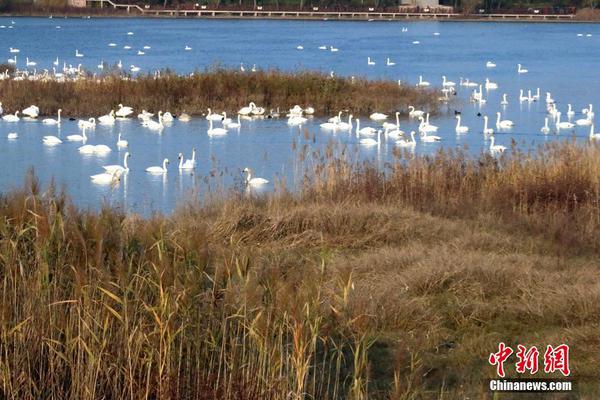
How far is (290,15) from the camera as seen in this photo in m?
108

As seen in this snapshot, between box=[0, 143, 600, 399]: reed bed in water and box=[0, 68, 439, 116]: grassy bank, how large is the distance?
17571mm

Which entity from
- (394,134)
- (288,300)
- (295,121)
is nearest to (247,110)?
(295,121)

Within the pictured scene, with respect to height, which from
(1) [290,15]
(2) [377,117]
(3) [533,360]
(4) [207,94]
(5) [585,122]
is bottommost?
(2) [377,117]

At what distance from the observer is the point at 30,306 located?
20.2ft

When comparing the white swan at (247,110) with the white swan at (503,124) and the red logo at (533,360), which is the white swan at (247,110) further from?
the red logo at (533,360)

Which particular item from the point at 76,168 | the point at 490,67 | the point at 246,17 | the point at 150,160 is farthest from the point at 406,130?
the point at 246,17

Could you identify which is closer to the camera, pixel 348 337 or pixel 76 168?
pixel 348 337

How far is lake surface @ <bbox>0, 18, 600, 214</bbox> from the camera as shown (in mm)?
18234

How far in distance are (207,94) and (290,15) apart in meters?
80.1

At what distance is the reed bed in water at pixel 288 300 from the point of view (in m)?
5.87

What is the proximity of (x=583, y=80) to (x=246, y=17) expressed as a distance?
70116mm

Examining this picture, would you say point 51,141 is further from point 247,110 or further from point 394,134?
point 394,134

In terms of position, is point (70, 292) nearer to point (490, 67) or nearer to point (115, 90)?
point (115, 90)

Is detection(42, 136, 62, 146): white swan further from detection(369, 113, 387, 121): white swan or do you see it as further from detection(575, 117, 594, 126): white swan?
detection(575, 117, 594, 126): white swan
